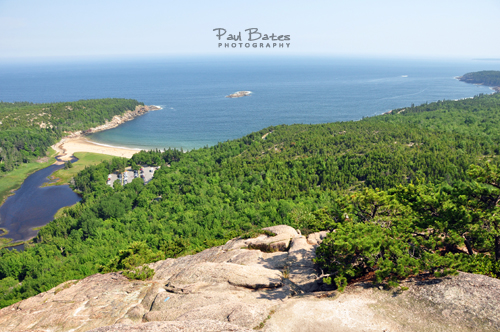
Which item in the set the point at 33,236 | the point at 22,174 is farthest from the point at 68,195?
the point at 22,174

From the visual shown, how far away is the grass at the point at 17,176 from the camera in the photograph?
10229 centimetres

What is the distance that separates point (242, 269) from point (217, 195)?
47173 mm

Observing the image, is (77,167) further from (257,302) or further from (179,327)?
(179,327)

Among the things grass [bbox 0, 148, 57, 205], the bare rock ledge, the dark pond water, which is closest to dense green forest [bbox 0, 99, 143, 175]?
grass [bbox 0, 148, 57, 205]

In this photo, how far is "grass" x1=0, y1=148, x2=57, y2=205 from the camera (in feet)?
336

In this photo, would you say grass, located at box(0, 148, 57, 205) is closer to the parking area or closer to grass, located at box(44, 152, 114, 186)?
grass, located at box(44, 152, 114, 186)

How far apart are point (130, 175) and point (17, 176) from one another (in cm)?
4447

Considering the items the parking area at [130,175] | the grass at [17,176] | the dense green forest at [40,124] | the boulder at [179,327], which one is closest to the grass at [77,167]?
the grass at [17,176]

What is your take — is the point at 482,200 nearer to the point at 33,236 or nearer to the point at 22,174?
the point at 33,236

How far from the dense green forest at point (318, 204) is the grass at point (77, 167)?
1209cm

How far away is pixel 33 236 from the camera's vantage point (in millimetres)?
75500

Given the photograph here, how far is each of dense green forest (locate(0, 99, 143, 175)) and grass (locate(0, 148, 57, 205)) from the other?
3.32m

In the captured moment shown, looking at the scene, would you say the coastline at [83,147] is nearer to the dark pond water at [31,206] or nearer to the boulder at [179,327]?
the dark pond water at [31,206]

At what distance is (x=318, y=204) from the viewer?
209 ft
